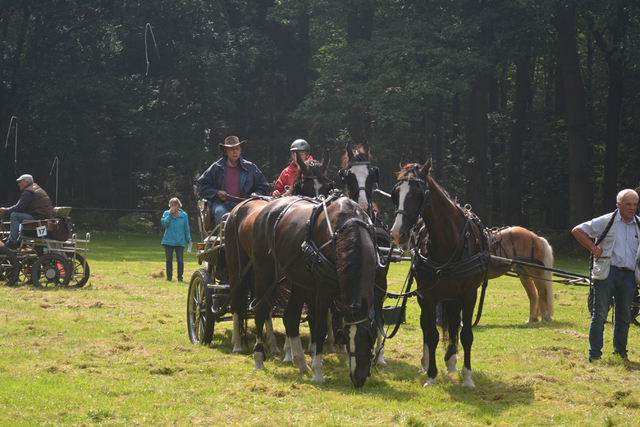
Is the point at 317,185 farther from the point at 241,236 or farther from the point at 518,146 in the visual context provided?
the point at 518,146

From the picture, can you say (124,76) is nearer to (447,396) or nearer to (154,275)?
(154,275)

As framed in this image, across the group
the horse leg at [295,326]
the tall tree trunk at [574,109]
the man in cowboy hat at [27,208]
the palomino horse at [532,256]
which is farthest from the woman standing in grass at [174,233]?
the tall tree trunk at [574,109]

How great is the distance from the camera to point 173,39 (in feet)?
114

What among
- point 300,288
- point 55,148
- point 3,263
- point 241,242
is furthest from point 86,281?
point 55,148

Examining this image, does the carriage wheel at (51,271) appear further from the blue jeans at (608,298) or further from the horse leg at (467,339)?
the blue jeans at (608,298)

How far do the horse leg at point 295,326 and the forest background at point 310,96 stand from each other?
70.4 feet

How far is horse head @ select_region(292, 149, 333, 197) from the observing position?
7969 millimetres

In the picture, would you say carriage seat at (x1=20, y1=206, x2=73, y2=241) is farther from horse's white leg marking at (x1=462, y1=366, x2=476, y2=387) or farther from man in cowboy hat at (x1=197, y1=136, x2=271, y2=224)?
horse's white leg marking at (x1=462, y1=366, x2=476, y2=387)

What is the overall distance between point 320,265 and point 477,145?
24.4 m

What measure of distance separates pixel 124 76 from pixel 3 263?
22523mm

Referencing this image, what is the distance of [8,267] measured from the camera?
Answer: 14289 mm

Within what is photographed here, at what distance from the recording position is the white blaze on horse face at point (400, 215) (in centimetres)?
573

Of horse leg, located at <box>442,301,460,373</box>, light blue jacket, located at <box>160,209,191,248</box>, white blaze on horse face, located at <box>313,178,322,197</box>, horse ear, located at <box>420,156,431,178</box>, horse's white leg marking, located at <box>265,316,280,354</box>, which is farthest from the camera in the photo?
light blue jacket, located at <box>160,209,191,248</box>

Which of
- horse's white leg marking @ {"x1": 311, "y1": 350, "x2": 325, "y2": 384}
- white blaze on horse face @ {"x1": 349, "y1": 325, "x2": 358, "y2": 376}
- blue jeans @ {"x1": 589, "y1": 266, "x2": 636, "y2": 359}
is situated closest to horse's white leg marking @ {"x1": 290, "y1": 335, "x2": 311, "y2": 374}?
horse's white leg marking @ {"x1": 311, "y1": 350, "x2": 325, "y2": 384}
